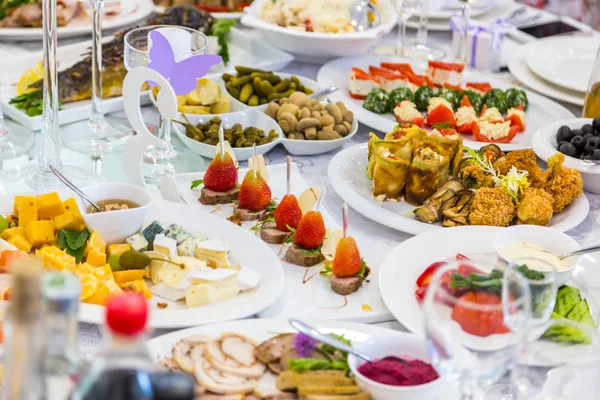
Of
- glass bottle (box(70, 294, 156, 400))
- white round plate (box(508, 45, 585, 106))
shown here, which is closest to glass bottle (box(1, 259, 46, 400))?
glass bottle (box(70, 294, 156, 400))

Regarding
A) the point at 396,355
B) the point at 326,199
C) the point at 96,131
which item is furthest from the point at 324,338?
the point at 96,131

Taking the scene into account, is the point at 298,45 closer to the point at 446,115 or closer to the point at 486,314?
the point at 446,115

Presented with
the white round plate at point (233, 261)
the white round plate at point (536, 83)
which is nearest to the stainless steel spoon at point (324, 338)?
the white round plate at point (233, 261)

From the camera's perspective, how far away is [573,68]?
281 cm

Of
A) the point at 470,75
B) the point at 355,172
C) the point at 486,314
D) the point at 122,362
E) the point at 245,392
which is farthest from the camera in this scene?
the point at 470,75

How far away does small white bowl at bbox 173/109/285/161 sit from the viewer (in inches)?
82.3

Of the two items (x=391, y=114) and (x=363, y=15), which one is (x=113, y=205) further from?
(x=363, y=15)

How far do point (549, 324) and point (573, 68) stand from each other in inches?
71.4

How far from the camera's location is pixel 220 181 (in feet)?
6.04

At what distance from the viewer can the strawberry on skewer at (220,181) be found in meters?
1.84

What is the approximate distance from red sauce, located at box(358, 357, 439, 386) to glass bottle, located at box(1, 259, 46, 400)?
53 cm

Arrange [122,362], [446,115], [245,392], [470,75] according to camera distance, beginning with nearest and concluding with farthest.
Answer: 1. [122,362]
2. [245,392]
3. [446,115]
4. [470,75]

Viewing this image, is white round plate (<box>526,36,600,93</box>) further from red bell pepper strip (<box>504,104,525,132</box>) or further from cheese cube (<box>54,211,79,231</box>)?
cheese cube (<box>54,211,79,231</box>)

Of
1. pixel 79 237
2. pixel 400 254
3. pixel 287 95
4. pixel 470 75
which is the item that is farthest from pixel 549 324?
pixel 470 75
